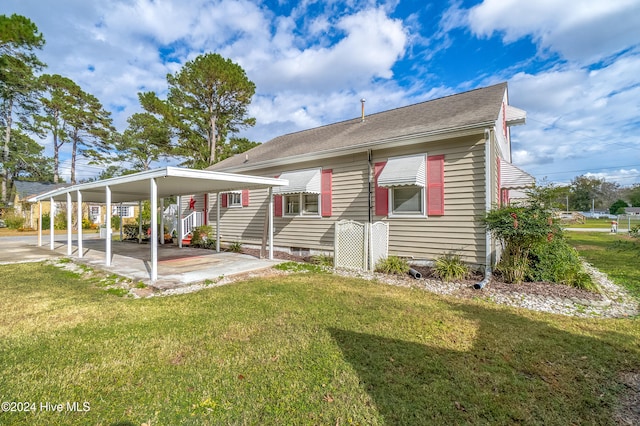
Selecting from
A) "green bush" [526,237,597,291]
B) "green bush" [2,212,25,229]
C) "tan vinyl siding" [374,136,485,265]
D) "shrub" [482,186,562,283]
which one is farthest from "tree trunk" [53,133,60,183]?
"green bush" [526,237,597,291]

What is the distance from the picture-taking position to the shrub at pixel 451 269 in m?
6.54

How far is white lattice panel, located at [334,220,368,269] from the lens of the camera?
770cm

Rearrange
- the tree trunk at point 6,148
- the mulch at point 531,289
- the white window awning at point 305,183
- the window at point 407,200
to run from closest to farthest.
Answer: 1. the mulch at point 531,289
2. the window at point 407,200
3. the white window awning at point 305,183
4. the tree trunk at point 6,148

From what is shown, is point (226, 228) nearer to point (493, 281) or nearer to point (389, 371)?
point (493, 281)

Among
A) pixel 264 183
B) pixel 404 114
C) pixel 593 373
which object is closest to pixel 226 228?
pixel 264 183

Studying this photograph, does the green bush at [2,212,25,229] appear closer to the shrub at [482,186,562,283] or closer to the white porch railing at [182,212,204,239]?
the white porch railing at [182,212,204,239]

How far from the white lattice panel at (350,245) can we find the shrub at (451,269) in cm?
188

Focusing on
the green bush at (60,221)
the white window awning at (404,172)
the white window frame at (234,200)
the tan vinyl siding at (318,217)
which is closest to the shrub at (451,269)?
the white window awning at (404,172)

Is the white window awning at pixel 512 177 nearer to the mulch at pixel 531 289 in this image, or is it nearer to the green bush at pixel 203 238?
the mulch at pixel 531 289

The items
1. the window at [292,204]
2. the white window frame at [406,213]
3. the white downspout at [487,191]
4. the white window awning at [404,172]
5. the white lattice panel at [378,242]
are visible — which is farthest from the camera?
the window at [292,204]

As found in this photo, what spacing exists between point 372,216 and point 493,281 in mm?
3552

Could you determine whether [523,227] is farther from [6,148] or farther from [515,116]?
[6,148]

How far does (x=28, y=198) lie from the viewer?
24.8 m

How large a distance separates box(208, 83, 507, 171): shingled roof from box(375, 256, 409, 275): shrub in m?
3.39
